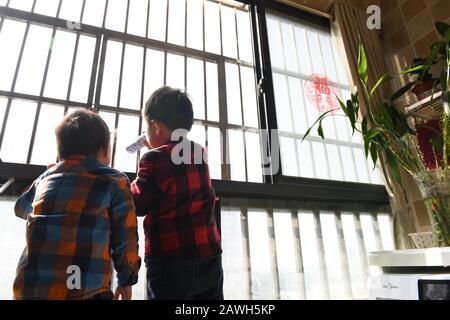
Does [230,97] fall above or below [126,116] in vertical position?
above

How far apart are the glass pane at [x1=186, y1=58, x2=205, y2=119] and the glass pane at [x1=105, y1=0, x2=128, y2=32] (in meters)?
0.46

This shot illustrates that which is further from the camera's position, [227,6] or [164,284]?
[227,6]

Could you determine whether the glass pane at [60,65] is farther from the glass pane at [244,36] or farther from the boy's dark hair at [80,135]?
the glass pane at [244,36]

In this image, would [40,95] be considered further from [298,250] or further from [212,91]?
[298,250]

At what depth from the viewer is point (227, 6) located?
2.35 m

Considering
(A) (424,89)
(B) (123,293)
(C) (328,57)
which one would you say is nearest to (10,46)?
(B) (123,293)

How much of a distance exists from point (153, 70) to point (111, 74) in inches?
10.0

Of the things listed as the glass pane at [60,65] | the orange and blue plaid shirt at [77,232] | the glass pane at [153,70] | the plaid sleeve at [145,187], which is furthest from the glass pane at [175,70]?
the orange and blue plaid shirt at [77,232]

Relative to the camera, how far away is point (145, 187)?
101 cm

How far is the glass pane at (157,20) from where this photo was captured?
6.67 ft

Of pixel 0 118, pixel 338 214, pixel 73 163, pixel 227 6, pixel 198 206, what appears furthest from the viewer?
pixel 227 6

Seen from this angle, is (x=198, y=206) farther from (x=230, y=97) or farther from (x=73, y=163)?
(x=230, y=97)
